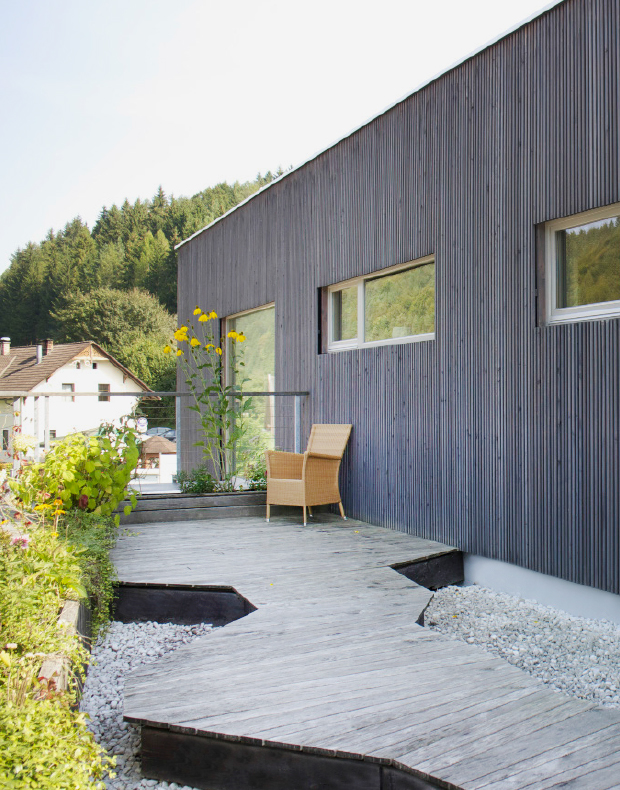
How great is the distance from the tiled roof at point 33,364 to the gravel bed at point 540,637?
28029mm

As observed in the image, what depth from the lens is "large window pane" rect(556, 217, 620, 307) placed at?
3275mm

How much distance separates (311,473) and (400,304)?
57.1 inches

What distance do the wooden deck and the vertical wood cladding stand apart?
1.03 metres

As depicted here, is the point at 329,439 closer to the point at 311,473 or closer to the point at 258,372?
the point at 311,473

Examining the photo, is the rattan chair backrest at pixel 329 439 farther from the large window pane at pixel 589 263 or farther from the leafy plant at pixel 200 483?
the large window pane at pixel 589 263

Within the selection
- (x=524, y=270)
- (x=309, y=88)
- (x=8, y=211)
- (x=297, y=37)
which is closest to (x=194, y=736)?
(x=524, y=270)

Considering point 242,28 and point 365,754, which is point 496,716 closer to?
point 365,754

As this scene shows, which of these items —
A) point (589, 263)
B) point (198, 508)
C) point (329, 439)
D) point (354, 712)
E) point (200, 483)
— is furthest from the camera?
point (200, 483)

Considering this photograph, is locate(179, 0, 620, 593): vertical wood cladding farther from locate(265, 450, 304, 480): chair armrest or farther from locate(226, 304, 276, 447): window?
locate(226, 304, 276, 447): window

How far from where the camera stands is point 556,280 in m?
3.58

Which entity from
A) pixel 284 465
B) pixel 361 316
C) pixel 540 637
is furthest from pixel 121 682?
pixel 361 316

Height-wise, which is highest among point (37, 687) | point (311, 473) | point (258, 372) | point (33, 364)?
point (33, 364)

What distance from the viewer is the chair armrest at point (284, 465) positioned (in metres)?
5.32

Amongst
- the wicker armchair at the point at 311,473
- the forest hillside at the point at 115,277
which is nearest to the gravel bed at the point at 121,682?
the wicker armchair at the point at 311,473
